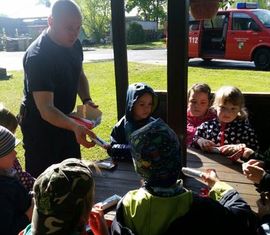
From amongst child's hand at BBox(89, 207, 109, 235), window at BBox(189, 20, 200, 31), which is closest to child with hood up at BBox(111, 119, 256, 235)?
child's hand at BBox(89, 207, 109, 235)

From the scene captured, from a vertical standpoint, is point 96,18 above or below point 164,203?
above

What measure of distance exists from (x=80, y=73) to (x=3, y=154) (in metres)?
1.18

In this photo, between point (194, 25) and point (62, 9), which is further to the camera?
point (194, 25)

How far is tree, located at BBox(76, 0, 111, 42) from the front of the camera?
40031 mm

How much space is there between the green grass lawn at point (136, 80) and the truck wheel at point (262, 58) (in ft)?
3.48

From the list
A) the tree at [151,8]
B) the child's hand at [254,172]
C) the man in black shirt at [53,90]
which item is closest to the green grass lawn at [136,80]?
the man in black shirt at [53,90]

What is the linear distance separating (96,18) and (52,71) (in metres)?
39.9

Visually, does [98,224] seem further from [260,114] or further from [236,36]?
[236,36]

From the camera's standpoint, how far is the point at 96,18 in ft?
135

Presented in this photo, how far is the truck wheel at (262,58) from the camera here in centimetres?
1182

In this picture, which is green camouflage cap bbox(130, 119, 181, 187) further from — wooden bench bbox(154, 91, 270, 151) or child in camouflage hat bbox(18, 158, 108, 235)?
wooden bench bbox(154, 91, 270, 151)

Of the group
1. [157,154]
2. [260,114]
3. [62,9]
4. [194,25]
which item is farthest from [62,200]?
[194,25]

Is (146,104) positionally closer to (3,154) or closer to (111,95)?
A: (3,154)

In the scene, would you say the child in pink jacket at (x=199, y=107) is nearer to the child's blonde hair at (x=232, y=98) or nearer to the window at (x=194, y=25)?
the child's blonde hair at (x=232, y=98)
